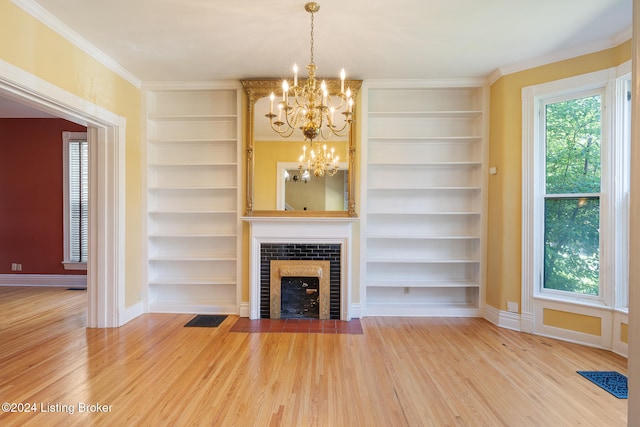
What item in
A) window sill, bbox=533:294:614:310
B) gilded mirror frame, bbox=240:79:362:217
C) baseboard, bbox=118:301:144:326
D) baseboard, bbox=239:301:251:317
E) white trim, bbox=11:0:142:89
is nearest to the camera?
white trim, bbox=11:0:142:89

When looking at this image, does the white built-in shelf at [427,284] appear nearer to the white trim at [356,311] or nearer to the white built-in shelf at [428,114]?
the white trim at [356,311]

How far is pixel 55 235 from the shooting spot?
5.16m

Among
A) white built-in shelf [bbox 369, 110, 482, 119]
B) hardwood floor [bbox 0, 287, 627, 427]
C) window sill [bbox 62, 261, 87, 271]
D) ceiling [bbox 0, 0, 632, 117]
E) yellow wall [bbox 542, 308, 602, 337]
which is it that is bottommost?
hardwood floor [bbox 0, 287, 627, 427]

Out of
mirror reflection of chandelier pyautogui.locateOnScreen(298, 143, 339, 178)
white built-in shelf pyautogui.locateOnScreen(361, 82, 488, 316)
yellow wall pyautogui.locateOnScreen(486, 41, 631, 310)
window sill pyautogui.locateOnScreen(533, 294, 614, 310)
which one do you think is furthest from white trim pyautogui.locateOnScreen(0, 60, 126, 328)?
window sill pyautogui.locateOnScreen(533, 294, 614, 310)

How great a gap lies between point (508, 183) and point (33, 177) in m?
6.90

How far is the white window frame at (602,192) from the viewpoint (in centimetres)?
280

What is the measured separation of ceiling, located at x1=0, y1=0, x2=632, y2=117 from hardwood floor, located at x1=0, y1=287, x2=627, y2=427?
2831 millimetres

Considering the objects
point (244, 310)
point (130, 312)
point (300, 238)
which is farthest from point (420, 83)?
point (130, 312)

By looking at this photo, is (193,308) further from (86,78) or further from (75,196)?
(75,196)

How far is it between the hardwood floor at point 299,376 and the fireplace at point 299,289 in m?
0.49

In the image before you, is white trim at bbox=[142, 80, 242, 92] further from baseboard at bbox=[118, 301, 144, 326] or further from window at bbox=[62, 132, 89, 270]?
baseboard at bbox=[118, 301, 144, 326]

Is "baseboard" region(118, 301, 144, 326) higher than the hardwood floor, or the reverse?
"baseboard" region(118, 301, 144, 326)

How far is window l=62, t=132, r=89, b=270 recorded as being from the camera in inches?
201

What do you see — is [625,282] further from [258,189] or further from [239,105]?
[239,105]
